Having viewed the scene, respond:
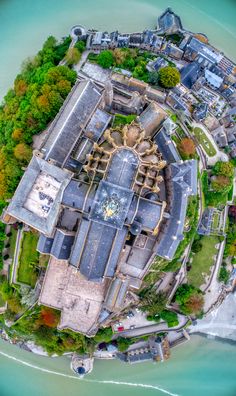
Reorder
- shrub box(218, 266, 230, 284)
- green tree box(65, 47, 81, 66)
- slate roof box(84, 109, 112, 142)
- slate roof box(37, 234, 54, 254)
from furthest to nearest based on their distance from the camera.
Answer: shrub box(218, 266, 230, 284) → green tree box(65, 47, 81, 66) → slate roof box(84, 109, 112, 142) → slate roof box(37, 234, 54, 254)

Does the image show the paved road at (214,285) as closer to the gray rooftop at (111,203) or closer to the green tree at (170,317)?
the green tree at (170,317)

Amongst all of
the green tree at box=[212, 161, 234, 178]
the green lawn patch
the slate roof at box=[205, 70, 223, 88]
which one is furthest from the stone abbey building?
the slate roof at box=[205, 70, 223, 88]

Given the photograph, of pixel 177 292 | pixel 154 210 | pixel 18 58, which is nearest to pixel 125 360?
pixel 177 292

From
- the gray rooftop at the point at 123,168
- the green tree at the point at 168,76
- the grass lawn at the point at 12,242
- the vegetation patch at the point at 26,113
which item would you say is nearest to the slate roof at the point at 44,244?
the grass lawn at the point at 12,242

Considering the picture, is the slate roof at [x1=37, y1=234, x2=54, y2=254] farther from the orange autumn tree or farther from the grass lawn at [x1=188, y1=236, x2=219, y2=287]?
the grass lawn at [x1=188, y1=236, x2=219, y2=287]

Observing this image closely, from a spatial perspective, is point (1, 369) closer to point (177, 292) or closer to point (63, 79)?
point (177, 292)

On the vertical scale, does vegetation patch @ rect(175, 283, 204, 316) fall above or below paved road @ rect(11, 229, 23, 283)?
above

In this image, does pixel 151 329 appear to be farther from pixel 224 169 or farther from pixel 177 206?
pixel 224 169
